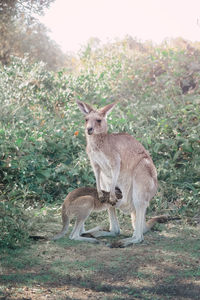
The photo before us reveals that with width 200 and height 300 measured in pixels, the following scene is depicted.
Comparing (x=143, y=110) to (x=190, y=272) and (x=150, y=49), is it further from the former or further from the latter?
(x=190, y=272)

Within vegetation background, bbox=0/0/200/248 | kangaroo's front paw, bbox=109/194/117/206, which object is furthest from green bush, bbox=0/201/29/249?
kangaroo's front paw, bbox=109/194/117/206

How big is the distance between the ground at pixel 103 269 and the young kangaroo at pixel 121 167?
40cm

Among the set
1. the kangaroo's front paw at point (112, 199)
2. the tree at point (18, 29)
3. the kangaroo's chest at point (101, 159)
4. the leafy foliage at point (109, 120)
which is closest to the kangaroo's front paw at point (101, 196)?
the kangaroo's front paw at point (112, 199)

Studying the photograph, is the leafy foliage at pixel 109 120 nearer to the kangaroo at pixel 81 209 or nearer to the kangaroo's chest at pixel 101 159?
the kangaroo at pixel 81 209

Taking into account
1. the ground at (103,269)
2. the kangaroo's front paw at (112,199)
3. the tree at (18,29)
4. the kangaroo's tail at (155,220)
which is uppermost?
the tree at (18,29)

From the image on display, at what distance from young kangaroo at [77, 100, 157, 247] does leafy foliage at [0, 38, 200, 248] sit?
4.39 ft

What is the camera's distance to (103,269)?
15.3 feet

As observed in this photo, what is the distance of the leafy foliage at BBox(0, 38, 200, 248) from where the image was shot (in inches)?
293

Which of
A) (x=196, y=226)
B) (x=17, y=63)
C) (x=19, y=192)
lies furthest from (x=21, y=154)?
(x=17, y=63)

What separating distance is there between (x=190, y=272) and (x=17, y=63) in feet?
28.2

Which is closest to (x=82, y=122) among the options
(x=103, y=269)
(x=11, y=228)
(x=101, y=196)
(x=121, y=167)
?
(x=121, y=167)

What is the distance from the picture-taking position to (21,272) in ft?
14.6

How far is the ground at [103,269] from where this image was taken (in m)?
4.00

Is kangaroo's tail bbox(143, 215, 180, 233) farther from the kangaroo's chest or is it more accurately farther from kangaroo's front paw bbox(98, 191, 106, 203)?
the kangaroo's chest
